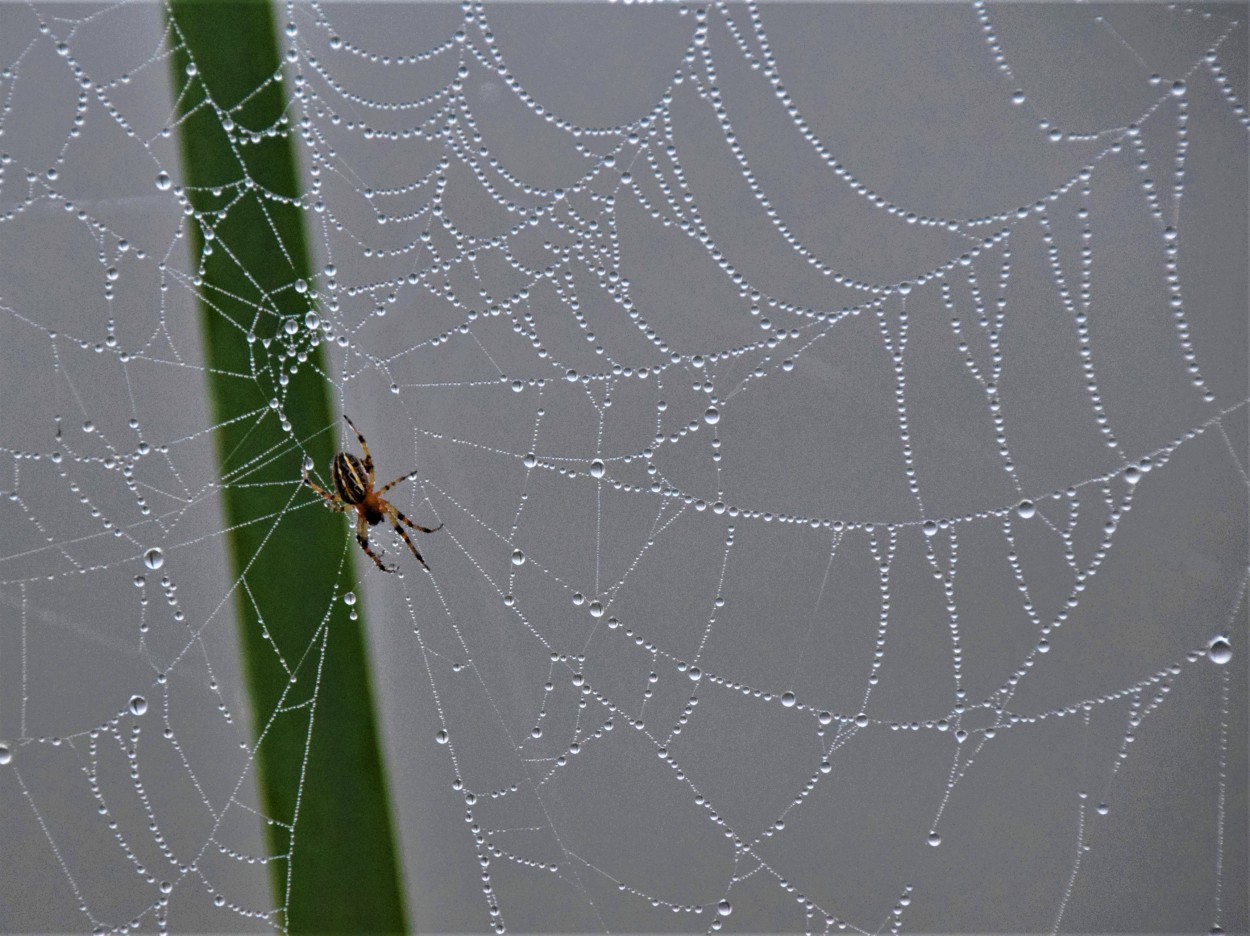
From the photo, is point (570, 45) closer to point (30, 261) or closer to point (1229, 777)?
point (30, 261)

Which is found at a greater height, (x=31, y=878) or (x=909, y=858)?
(x=31, y=878)

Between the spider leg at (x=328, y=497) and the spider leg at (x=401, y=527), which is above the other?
the spider leg at (x=328, y=497)

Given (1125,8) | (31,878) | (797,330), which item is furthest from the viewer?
(31,878)

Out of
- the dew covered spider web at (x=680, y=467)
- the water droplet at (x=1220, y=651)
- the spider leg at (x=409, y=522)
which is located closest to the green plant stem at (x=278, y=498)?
the dew covered spider web at (x=680, y=467)

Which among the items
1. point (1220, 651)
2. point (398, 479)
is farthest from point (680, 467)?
point (1220, 651)

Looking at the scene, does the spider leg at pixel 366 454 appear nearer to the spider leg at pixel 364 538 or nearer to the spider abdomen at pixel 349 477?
the spider abdomen at pixel 349 477

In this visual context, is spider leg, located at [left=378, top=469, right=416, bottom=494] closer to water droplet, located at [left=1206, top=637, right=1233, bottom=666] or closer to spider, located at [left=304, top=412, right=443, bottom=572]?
spider, located at [left=304, top=412, right=443, bottom=572]

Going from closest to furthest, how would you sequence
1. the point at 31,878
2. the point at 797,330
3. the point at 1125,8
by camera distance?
the point at 1125,8, the point at 797,330, the point at 31,878

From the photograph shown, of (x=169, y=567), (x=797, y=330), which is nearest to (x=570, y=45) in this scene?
(x=797, y=330)
